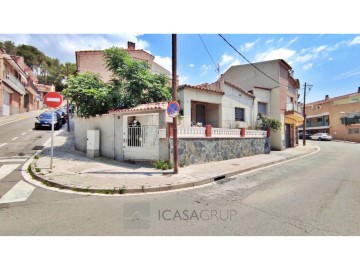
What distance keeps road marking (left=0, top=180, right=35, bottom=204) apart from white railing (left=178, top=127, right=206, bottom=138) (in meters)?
5.80

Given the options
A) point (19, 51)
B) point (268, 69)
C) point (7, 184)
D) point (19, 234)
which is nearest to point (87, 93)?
point (7, 184)

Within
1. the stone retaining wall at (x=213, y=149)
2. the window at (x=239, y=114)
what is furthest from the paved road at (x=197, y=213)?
the window at (x=239, y=114)

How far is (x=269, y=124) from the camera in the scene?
17.5 m

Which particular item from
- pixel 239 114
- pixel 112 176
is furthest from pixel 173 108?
pixel 239 114

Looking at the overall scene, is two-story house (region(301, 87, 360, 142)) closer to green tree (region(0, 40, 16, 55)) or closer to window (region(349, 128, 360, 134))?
window (region(349, 128, 360, 134))

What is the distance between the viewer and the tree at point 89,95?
35.2ft

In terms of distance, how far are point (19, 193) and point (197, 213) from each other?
475cm

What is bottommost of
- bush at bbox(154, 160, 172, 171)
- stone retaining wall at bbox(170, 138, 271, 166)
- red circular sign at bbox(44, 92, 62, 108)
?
bush at bbox(154, 160, 172, 171)

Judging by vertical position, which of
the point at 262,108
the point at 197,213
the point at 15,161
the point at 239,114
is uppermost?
the point at 262,108

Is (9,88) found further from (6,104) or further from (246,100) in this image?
(246,100)

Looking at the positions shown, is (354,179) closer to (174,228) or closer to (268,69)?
(174,228)

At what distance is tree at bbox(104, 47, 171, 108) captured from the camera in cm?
1132

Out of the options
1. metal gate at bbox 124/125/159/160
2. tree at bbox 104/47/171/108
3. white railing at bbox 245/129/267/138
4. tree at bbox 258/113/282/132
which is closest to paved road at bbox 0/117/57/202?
metal gate at bbox 124/125/159/160
